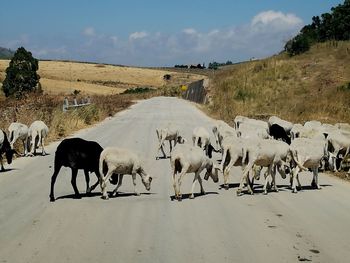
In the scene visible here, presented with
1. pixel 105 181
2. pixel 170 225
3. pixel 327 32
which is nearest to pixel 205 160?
pixel 105 181

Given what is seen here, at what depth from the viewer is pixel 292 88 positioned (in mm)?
51812

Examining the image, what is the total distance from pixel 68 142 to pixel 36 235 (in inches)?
127

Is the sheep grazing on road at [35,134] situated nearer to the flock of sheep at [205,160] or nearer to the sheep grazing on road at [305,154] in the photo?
the flock of sheep at [205,160]

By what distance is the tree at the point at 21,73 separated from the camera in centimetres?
6022

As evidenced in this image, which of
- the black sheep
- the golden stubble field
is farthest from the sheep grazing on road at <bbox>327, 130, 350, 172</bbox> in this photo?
the golden stubble field

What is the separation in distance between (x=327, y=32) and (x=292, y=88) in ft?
78.8

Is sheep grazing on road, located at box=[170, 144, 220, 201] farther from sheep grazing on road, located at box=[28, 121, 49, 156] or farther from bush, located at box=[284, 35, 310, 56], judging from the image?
bush, located at box=[284, 35, 310, 56]

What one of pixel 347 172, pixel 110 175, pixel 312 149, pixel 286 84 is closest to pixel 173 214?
pixel 110 175

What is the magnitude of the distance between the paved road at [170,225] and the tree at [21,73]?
47864mm

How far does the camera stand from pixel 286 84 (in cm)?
5372

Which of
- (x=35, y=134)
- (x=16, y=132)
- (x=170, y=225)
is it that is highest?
(x=16, y=132)

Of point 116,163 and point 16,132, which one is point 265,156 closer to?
point 116,163

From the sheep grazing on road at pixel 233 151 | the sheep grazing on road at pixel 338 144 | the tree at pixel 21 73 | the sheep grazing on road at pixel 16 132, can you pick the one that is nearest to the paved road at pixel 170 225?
the sheep grazing on road at pixel 233 151

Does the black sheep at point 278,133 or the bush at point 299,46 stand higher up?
the bush at point 299,46
